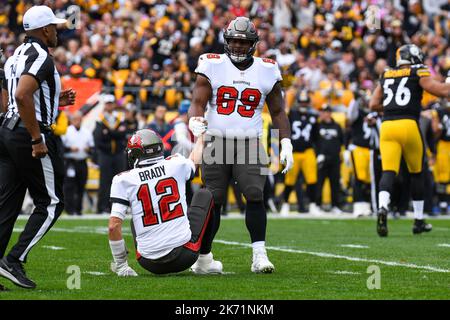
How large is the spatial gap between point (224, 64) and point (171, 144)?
7.87 metres

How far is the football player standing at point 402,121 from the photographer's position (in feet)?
37.0

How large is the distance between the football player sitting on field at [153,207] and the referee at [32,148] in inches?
17.8

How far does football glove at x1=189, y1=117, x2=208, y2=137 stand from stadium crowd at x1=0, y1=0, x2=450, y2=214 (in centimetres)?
772

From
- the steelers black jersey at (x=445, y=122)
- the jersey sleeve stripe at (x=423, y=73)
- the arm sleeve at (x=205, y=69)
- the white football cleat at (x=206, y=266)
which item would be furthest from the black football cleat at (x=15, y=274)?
the steelers black jersey at (x=445, y=122)

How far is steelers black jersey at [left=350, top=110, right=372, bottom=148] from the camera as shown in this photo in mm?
16594

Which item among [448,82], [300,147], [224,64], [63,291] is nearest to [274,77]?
[224,64]

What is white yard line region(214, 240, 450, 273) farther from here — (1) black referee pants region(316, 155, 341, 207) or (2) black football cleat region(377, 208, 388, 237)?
(1) black referee pants region(316, 155, 341, 207)

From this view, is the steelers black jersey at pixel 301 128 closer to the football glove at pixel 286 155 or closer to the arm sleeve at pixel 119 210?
the football glove at pixel 286 155

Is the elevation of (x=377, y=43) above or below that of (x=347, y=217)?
above

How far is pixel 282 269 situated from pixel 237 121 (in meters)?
A: 1.18

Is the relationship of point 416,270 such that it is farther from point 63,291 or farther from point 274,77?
point 63,291

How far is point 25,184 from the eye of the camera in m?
6.91

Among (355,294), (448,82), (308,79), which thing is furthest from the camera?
(308,79)

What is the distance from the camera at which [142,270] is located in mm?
7973
